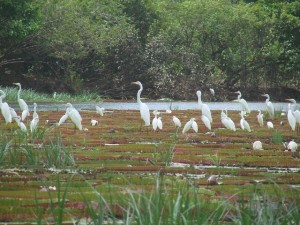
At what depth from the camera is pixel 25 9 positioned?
3428 cm

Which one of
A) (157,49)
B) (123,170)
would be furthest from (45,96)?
(123,170)

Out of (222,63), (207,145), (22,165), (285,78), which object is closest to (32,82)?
(222,63)

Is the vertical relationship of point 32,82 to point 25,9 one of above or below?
below

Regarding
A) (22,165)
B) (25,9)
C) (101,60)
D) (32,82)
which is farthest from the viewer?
(101,60)

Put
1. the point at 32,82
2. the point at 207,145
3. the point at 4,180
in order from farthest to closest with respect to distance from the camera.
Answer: the point at 32,82 < the point at 207,145 < the point at 4,180

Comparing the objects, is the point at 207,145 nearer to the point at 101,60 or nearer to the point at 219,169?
the point at 219,169

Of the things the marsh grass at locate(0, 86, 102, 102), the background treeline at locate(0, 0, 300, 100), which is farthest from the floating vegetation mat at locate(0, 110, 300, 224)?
the background treeline at locate(0, 0, 300, 100)

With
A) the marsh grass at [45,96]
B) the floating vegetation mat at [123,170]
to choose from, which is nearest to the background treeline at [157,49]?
the marsh grass at [45,96]

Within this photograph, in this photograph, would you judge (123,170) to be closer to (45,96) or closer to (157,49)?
(45,96)

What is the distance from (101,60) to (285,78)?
11.5 m

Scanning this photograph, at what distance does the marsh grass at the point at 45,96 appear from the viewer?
3173 centimetres

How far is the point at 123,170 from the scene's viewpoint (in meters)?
10.1

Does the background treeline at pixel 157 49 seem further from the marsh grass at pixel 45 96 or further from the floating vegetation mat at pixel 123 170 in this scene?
the floating vegetation mat at pixel 123 170

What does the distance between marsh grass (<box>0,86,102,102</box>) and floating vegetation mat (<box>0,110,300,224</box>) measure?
566 inches
